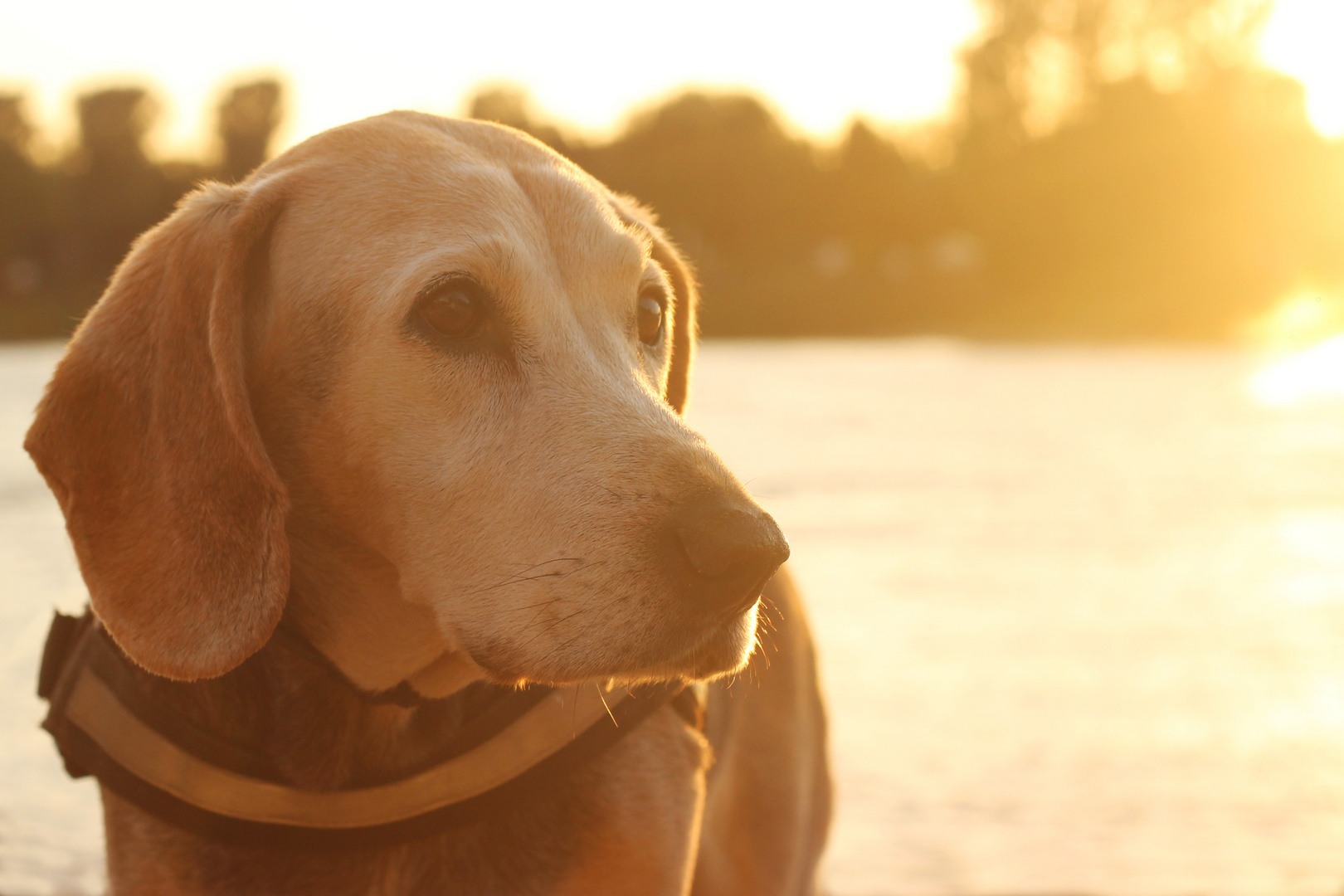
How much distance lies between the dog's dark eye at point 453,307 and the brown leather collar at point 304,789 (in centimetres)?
77

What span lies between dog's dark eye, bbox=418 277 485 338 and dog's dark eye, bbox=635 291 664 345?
466mm

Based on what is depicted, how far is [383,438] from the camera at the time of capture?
9.23ft

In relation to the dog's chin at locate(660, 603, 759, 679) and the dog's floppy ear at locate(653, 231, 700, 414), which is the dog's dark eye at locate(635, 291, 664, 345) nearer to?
the dog's floppy ear at locate(653, 231, 700, 414)

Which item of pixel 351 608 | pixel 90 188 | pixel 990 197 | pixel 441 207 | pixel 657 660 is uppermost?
pixel 990 197

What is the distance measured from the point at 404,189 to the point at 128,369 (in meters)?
0.68

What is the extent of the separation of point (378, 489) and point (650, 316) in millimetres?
803

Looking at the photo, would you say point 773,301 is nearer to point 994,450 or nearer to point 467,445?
point 994,450

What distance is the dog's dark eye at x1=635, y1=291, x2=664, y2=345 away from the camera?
3246 millimetres

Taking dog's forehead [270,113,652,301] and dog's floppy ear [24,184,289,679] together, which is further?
dog's forehead [270,113,652,301]

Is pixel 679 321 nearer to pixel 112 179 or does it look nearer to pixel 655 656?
pixel 655 656

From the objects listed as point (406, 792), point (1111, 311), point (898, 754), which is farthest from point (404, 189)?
point (1111, 311)

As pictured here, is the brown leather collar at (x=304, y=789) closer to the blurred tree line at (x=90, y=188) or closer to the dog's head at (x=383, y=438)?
the dog's head at (x=383, y=438)

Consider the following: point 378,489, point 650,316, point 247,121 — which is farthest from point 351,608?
point 247,121

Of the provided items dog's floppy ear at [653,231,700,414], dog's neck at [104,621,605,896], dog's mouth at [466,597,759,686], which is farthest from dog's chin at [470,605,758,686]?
dog's floppy ear at [653,231,700,414]
